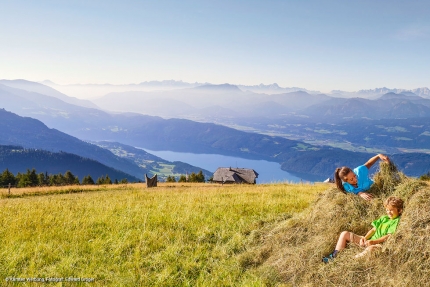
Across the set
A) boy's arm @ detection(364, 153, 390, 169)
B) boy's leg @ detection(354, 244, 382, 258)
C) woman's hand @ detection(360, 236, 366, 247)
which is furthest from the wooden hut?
boy's leg @ detection(354, 244, 382, 258)

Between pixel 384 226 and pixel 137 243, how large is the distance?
6.89 m

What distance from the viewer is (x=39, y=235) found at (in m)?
9.55

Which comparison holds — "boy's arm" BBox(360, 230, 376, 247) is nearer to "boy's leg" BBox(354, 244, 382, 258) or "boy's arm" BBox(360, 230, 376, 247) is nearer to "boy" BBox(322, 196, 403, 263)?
"boy" BBox(322, 196, 403, 263)

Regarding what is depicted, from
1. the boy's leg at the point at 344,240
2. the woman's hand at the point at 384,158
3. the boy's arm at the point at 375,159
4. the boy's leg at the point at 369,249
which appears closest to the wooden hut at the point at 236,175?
the boy's arm at the point at 375,159

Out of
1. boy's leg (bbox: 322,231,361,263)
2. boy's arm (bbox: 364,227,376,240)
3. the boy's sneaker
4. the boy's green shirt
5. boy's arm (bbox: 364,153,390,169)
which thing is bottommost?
the boy's sneaker

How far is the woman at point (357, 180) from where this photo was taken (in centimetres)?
869

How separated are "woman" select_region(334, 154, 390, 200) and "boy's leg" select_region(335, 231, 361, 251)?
1812mm

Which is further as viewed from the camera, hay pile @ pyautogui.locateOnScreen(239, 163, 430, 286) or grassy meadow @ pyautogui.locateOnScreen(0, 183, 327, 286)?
grassy meadow @ pyautogui.locateOnScreen(0, 183, 327, 286)

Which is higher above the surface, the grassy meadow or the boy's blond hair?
the boy's blond hair

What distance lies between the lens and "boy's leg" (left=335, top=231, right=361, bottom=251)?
282 inches

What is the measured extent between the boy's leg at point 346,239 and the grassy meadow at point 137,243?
2.14 metres

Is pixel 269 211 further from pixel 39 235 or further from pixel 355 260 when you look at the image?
pixel 39 235

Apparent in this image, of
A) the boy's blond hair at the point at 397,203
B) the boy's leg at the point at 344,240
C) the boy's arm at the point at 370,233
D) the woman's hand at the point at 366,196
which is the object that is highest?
the boy's blond hair at the point at 397,203

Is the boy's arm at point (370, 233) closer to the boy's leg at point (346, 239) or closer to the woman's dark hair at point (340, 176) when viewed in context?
the boy's leg at point (346, 239)
